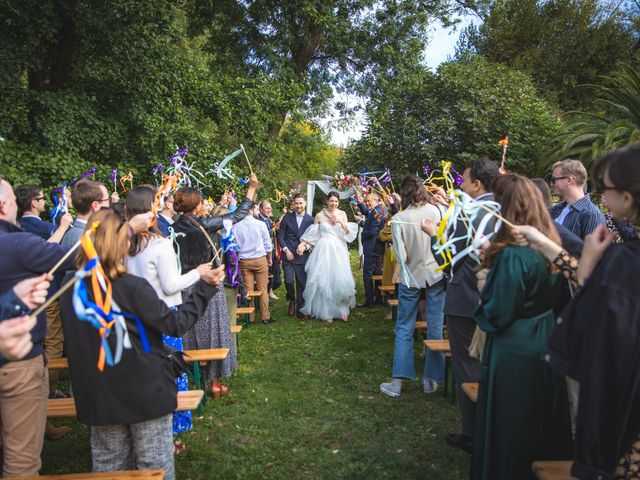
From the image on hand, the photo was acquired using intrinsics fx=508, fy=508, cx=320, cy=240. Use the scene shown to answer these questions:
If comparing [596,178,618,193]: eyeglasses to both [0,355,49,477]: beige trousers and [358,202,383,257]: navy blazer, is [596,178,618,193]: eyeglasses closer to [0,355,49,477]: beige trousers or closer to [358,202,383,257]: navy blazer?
[0,355,49,477]: beige trousers

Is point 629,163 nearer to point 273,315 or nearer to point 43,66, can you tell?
point 273,315

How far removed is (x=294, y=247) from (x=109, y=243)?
A: 7607 mm

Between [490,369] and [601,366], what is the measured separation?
1.15m

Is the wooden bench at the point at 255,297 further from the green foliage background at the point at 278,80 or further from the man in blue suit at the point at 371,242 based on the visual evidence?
the green foliage background at the point at 278,80

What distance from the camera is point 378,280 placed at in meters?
10.7

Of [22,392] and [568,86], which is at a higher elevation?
[568,86]

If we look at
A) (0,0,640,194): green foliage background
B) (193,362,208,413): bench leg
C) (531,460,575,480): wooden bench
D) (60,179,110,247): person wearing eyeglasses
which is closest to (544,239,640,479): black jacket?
(531,460,575,480): wooden bench

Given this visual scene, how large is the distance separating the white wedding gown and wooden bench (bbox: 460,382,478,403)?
535 cm

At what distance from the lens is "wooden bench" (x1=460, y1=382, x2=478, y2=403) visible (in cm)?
392

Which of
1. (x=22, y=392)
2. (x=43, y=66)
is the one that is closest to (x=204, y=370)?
(x=22, y=392)

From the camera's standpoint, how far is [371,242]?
1076 centimetres

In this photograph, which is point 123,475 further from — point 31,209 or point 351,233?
point 351,233

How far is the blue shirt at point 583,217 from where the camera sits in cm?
523

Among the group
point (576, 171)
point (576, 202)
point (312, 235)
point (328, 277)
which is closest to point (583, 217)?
point (576, 202)
